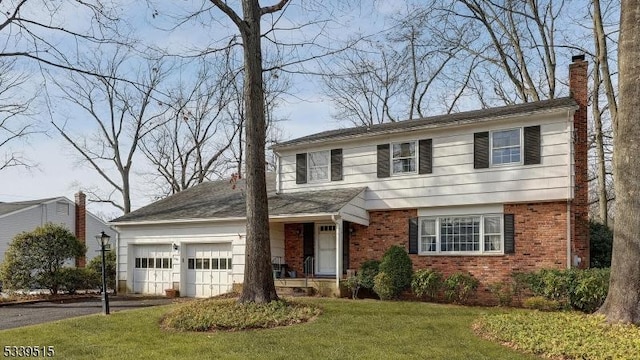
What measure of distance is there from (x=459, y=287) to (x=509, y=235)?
2.07 metres

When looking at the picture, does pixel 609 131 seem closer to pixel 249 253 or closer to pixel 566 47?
pixel 566 47

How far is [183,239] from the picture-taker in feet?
62.8

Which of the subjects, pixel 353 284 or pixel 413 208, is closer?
pixel 353 284

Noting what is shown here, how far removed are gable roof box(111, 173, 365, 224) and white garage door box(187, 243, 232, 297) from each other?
1.23m

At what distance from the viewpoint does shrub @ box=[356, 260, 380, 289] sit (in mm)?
15609

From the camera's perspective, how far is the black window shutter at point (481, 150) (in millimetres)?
15547

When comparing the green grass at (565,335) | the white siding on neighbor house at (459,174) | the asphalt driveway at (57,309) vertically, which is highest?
the white siding on neighbor house at (459,174)

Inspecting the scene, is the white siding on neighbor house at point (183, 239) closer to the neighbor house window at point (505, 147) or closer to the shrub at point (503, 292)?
the shrub at point (503, 292)

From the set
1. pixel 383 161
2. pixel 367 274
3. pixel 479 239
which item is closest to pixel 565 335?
pixel 479 239

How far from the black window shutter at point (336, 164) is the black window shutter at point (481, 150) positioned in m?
4.53

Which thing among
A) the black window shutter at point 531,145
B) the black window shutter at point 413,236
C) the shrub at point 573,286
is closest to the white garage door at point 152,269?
the black window shutter at point 413,236

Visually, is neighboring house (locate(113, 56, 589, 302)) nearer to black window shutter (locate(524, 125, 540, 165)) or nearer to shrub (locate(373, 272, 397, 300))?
black window shutter (locate(524, 125, 540, 165))

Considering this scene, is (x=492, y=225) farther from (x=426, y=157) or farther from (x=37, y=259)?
(x=37, y=259)

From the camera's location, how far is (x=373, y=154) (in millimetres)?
17516
